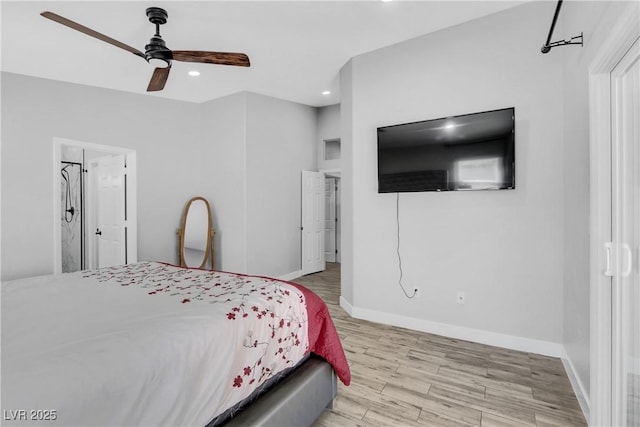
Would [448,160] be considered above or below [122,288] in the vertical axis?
above

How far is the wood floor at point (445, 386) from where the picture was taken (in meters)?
1.82

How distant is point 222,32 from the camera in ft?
9.42

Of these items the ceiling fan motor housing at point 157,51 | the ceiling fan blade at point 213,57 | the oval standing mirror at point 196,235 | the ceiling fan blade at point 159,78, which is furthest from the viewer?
the oval standing mirror at point 196,235

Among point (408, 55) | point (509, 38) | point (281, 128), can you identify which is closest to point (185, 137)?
point (281, 128)

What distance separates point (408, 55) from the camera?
3.11 metres

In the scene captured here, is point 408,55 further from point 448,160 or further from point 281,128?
point 281,128

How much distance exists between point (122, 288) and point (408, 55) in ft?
10.3

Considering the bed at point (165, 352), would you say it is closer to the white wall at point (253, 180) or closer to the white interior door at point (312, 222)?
the white wall at point (253, 180)

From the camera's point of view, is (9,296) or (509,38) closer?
(9,296)

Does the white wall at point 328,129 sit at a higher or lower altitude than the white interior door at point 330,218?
higher

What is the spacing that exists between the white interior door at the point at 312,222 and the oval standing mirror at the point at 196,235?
1.54 m

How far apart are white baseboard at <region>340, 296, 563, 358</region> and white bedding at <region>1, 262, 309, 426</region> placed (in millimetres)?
1734

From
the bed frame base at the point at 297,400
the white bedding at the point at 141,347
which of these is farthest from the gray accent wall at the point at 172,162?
the bed frame base at the point at 297,400

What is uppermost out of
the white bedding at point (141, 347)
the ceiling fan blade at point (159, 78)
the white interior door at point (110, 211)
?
the ceiling fan blade at point (159, 78)
